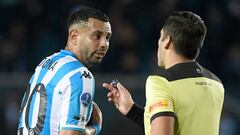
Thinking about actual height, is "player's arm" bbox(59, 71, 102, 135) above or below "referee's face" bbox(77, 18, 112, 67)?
below

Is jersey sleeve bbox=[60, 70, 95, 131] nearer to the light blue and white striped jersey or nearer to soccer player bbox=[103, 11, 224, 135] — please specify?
the light blue and white striped jersey

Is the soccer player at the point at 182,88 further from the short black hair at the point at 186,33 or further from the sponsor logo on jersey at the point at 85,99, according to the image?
the sponsor logo on jersey at the point at 85,99

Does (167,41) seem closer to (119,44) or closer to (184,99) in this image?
(184,99)

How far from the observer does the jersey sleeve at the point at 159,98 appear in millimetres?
3535

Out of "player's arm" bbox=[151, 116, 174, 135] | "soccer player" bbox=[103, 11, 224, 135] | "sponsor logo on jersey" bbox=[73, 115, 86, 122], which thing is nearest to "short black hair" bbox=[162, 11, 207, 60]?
"soccer player" bbox=[103, 11, 224, 135]

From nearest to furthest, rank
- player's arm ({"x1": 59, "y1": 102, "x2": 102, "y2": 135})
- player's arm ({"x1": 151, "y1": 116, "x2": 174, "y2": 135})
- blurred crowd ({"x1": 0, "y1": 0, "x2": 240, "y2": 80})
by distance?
player's arm ({"x1": 151, "y1": 116, "x2": 174, "y2": 135}) < player's arm ({"x1": 59, "y1": 102, "x2": 102, "y2": 135}) < blurred crowd ({"x1": 0, "y1": 0, "x2": 240, "y2": 80})

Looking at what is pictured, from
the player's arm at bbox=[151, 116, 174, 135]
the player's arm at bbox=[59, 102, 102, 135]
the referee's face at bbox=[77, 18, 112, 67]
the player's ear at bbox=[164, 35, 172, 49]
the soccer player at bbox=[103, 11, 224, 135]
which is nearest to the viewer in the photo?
the player's arm at bbox=[151, 116, 174, 135]

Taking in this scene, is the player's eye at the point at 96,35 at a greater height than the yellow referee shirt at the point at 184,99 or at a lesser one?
greater

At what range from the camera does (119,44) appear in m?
10.0

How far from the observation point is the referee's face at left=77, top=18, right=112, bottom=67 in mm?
4395

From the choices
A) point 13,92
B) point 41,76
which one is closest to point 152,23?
point 13,92

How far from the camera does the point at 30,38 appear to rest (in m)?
10.1

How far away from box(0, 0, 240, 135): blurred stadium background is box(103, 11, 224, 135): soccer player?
470 cm

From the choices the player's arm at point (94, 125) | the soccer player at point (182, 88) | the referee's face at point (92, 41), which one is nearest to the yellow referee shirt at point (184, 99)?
the soccer player at point (182, 88)
